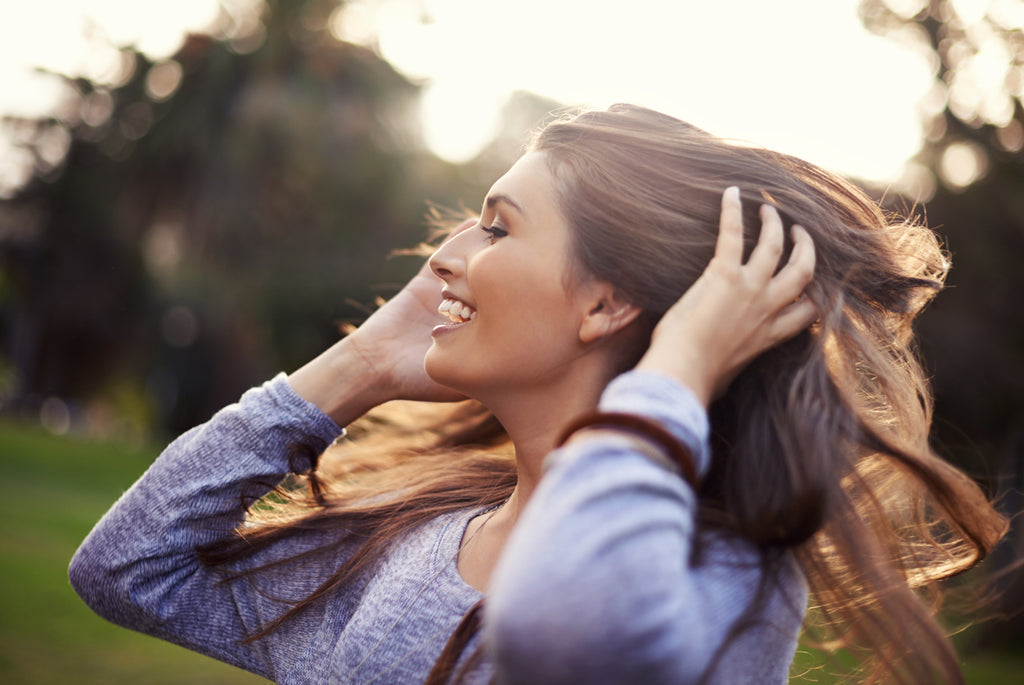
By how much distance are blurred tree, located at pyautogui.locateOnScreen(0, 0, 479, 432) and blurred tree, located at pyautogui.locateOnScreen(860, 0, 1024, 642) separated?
33.0 ft

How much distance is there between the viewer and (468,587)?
1.99 meters

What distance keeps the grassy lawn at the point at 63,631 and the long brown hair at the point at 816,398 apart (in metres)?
0.74

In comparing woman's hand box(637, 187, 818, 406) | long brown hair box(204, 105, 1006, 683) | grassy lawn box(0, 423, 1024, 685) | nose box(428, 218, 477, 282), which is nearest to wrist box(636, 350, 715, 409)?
woman's hand box(637, 187, 818, 406)

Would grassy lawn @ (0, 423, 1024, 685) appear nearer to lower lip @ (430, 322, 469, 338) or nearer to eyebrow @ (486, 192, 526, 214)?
lower lip @ (430, 322, 469, 338)

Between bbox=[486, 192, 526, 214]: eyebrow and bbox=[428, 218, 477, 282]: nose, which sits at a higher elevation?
bbox=[486, 192, 526, 214]: eyebrow

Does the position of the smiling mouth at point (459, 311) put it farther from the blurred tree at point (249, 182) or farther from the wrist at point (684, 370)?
the blurred tree at point (249, 182)

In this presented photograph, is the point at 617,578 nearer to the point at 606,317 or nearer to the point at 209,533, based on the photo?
the point at 606,317

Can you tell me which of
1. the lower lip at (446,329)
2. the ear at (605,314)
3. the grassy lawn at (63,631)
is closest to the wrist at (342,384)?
the lower lip at (446,329)

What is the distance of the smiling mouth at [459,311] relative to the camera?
2.11 metres

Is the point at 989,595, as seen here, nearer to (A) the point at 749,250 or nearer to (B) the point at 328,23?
(A) the point at 749,250

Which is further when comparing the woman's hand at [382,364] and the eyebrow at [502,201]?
the woman's hand at [382,364]

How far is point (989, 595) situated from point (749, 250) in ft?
3.80

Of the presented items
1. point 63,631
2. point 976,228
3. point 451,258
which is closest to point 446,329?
point 451,258

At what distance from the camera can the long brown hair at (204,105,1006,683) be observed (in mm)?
1729
